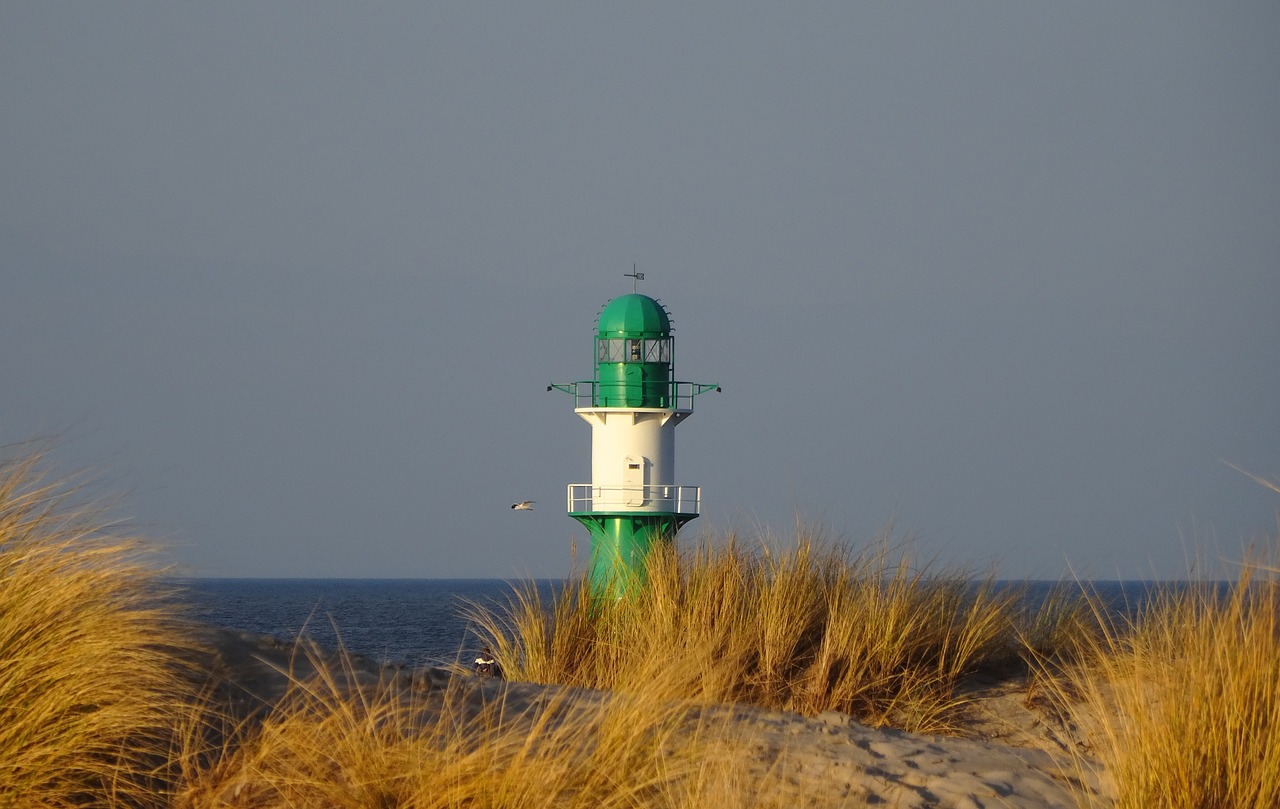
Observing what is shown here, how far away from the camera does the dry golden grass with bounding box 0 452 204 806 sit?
436 centimetres

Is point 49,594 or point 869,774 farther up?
point 49,594

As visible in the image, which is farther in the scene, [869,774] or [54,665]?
[869,774]

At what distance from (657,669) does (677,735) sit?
1.20m

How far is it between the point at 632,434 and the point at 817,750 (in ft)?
38.8

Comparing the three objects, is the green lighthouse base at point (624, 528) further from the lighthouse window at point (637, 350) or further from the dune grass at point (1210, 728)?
the dune grass at point (1210, 728)

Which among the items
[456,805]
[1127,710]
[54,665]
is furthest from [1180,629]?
[54,665]

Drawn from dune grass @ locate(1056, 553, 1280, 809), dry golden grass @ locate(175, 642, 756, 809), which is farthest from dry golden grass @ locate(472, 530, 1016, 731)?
dune grass @ locate(1056, 553, 1280, 809)

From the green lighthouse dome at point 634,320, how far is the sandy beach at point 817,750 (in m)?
10.7

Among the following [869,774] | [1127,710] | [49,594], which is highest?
[49,594]

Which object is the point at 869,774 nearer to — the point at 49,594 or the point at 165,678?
the point at 165,678

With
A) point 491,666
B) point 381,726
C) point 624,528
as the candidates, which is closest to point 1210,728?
point 381,726

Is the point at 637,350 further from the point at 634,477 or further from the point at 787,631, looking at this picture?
the point at 787,631

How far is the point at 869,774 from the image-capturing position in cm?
511

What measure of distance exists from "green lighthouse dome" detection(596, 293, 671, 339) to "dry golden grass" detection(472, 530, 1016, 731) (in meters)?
8.44
